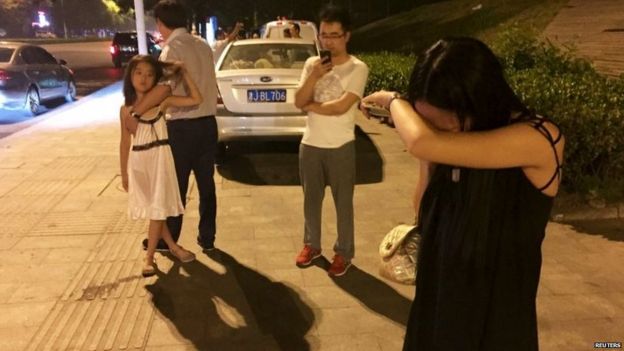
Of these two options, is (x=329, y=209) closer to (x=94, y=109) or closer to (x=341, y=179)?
(x=341, y=179)

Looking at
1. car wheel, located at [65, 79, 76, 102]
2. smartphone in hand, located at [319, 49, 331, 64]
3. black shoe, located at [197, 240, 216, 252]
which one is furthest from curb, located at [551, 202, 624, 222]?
car wheel, located at [65, 79, 76, 102]

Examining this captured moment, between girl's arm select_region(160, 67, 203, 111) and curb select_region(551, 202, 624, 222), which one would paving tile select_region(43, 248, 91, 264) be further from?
curb select_region(551, 202, 624, 222)

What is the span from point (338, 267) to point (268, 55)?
412 centimetres

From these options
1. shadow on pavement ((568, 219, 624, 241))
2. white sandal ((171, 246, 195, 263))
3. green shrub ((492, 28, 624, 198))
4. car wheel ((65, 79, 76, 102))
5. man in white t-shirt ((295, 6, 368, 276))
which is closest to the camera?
man in white t-shirt ((295, 6, 368, 276))

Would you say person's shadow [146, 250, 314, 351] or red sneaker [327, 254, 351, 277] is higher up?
red sneaker [327, 254, 351, 277]

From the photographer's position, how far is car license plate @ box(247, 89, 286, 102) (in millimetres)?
6613

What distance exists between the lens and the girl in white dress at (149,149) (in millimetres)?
3777

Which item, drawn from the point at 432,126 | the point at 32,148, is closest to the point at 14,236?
the point at 32,148

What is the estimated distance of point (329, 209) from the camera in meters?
5.44

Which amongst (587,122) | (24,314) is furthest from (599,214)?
(24,314)

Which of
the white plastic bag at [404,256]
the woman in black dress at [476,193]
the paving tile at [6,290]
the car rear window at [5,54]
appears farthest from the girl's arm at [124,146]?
the car rear window at [5,54]

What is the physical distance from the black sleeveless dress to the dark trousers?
2583 mm

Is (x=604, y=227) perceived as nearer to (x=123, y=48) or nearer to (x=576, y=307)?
(x=576, y=307)

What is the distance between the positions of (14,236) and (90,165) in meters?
2.37
